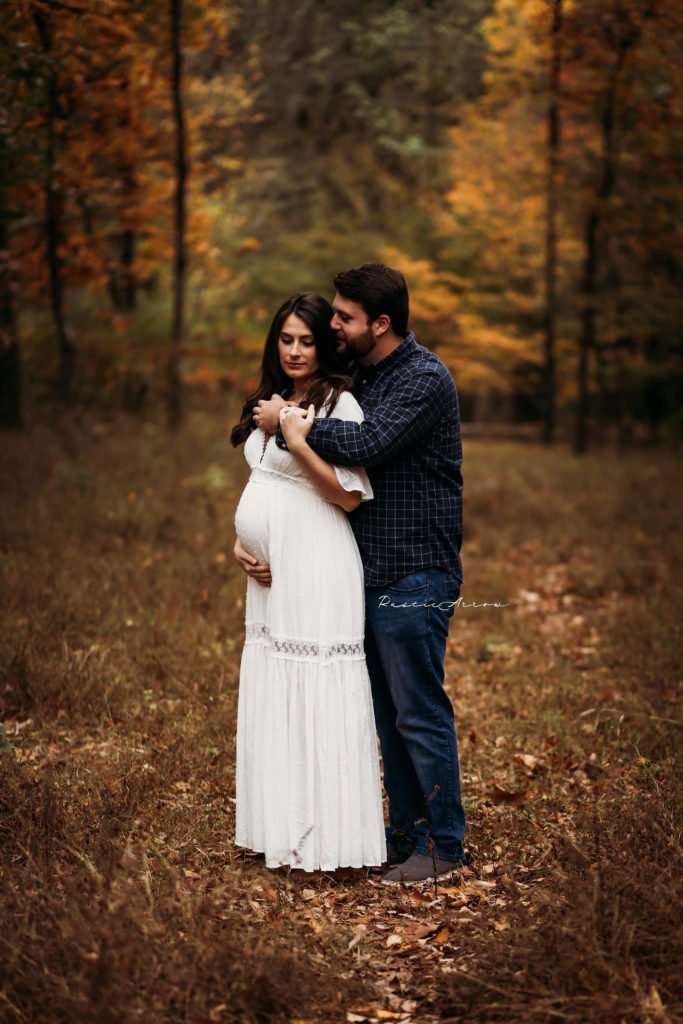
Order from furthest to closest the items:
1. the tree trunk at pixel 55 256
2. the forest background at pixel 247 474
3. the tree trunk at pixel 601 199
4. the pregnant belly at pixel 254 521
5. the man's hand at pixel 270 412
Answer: the tree trunk at pixel 601 199 < the tree trunk at pixel 55 256 < the pregnant belly at pixel 254 521 < the man's hand at pixel 270 412 < the forest background at pixel 247 474

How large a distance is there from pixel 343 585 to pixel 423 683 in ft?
1.81

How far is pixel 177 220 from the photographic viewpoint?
16484mm

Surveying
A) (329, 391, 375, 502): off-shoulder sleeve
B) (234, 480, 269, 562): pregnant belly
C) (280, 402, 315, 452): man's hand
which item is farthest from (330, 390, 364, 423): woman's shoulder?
(234, 480, 269, 562): pregnant belly

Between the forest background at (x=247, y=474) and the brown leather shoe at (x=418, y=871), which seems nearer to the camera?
the forest background at (x=247, y=474)

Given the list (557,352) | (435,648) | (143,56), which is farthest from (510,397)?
(435,648)

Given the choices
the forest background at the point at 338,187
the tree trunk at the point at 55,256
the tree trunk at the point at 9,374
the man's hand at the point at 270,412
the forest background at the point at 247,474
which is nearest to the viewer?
the forest background at the point at 247,474

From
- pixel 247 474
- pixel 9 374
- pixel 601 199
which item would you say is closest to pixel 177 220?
pixel 9 374

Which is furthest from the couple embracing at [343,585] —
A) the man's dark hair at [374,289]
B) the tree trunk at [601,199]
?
the tree trunk at [601,199]

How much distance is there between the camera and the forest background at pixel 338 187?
49.5ft

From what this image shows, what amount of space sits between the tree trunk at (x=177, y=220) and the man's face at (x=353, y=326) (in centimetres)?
1250

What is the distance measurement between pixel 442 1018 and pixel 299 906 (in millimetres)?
973

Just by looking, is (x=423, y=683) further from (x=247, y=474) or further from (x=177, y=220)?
(x=177, y=220)

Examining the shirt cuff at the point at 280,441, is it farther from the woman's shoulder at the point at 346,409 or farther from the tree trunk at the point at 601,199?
the tree trunk at the point at 601,199

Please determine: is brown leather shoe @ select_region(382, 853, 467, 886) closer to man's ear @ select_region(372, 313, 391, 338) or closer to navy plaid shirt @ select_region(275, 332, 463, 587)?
navy plaid shirt @ select_region(275, 332, 463, 587)
